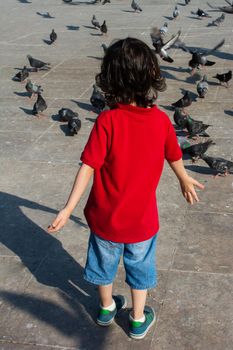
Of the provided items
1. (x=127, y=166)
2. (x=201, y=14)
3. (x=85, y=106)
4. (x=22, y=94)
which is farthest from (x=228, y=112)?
(x=201, y=14)

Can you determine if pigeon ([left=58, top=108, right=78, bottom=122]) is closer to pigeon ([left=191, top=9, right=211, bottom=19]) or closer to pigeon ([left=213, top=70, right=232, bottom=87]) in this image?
pigeon ([left=213, top=70, right=232, bottom=87])

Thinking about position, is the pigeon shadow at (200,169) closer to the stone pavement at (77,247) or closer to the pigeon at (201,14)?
the stone pavement at (77,247)

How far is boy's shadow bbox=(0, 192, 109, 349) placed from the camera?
4.27m

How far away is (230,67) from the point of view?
12938 mm

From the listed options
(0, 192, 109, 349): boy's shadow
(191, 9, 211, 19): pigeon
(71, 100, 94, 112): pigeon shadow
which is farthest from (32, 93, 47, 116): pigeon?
(191, 9, 211, 19): pigeon

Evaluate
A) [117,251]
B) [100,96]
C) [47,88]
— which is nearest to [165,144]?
[117,251]

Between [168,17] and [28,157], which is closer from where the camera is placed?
[28,157]

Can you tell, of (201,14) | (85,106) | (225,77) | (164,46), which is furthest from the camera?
(201,14)

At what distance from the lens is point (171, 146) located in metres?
3.48

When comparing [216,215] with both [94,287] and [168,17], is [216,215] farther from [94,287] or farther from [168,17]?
[168,17]

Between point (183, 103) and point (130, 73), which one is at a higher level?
point (130, 73)

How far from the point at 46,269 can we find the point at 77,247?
1.52ft

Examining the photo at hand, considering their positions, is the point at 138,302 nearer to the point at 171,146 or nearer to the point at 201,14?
the point at 171,146

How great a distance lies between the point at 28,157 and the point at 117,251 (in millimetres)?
4430
